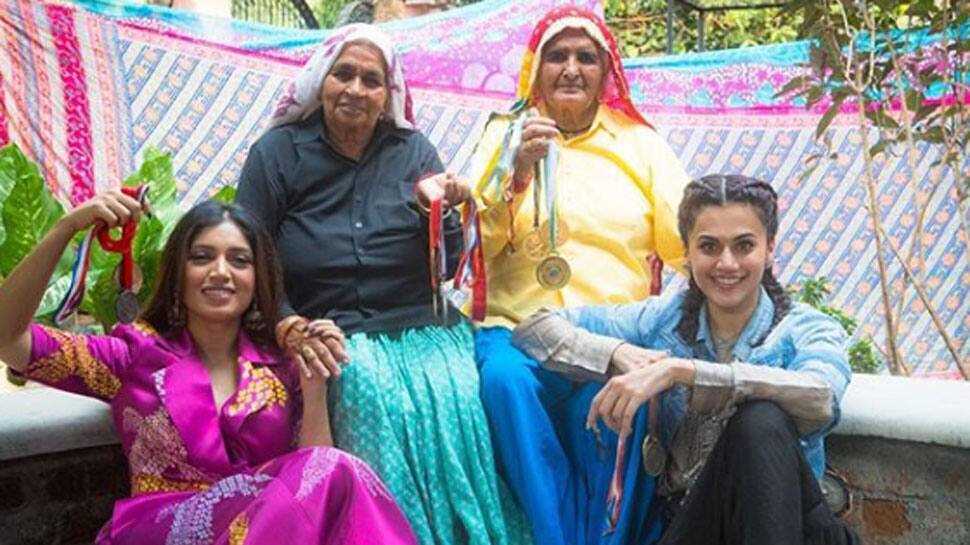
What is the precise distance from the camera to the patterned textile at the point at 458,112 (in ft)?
17.2

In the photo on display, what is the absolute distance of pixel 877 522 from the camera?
2.68m

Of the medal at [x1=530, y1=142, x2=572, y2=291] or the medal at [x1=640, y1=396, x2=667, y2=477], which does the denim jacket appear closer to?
the medal at [x1=640, y1=396, x2=667, y2=477]

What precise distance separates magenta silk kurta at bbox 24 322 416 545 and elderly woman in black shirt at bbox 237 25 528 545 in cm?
16

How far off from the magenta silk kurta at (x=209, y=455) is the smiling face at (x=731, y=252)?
889 millimetres

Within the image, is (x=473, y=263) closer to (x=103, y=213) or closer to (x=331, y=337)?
(x=331, y=337)

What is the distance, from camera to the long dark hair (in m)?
2.68

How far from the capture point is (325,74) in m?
3.06

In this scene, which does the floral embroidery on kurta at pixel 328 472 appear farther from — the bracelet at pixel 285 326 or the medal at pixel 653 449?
the medal at pixel 653 449

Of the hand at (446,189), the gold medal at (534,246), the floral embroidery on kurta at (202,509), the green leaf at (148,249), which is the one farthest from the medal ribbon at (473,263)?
the green leaf at (148,249)

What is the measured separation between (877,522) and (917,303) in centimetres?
350

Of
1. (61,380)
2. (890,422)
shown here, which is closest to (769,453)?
(890,422)

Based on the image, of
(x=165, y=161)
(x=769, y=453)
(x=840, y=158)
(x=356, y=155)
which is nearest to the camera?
(x=769, y=453)

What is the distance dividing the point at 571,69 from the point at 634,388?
1.23 metres

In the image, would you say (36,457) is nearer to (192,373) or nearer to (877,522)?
(192,373)
